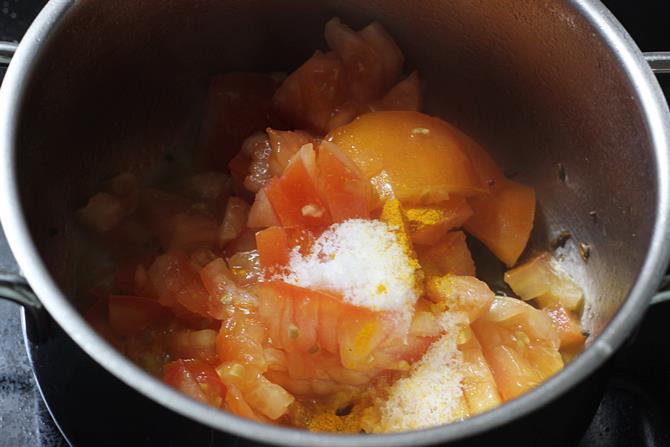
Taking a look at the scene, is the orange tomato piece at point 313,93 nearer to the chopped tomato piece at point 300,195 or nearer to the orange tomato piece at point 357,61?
the orange tomato piece at point 357,61

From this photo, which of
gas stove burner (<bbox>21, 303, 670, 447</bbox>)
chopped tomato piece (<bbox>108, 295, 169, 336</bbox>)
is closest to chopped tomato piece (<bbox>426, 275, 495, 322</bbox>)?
gas stove burner (<bbox>21, 303, 670, 447</bbox>)

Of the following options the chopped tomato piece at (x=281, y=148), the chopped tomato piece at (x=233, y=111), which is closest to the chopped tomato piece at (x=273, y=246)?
the chopped tomato piece at (x=281, y=148)

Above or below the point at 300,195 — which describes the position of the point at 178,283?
below

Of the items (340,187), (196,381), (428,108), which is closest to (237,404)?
(196,381)

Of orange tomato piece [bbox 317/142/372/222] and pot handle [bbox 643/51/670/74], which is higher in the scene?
pot handle [bbox 643/51/670/74]

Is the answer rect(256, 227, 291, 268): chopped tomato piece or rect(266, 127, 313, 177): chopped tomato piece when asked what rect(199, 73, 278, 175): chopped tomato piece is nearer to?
rect(266, 127, 313, 177): chopped tomato piece

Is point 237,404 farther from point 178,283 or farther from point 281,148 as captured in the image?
point 281,148
